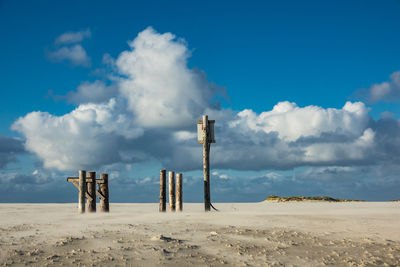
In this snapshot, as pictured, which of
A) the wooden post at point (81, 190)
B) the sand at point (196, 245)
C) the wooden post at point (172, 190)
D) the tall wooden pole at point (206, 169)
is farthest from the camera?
the wooden post at point (172, 190)

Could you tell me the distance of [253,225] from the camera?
1122cm

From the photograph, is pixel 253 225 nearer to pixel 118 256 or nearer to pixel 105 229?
pixel 105 229

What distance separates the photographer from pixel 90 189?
1828 cm

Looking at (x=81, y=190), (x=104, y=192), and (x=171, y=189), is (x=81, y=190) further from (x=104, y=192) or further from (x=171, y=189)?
(x=171, y=189)

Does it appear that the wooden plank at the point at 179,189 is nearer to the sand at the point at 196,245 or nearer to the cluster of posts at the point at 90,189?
the cluster of posts at the point at 90,189

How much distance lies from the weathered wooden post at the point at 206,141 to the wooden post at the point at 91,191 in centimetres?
543

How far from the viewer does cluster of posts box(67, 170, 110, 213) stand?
58.0 feet

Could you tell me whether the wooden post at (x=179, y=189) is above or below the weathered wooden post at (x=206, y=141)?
below

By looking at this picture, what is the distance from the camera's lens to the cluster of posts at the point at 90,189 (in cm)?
1769

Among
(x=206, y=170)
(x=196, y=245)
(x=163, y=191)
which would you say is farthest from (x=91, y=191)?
(x=196, y=245)

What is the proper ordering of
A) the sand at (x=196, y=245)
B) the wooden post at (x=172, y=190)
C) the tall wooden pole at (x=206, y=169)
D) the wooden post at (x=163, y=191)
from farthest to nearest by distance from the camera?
the wooden post at (x=172, y=190) < the wooden post at (x=163, y=191) < the tall wooden pole at (x=206, y=169) < the sand at (x=196, y=245)

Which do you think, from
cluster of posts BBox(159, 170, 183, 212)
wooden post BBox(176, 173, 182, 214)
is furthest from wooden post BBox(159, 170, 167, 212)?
wooden post BBox(176, 173, 182, 214)

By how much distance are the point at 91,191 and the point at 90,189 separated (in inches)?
4.4

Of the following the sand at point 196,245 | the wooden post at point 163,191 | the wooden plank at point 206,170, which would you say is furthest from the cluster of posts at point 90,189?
the sand at point 196,245
